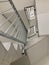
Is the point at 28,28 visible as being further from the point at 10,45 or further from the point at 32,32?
the point at 10,45

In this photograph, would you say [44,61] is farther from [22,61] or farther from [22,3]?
[22,3]

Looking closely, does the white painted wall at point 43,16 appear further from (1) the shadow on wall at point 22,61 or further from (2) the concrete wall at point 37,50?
(1) the shadow on wall at point 22,61

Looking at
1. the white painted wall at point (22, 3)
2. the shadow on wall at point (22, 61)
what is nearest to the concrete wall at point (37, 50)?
the shadow on wall at point (22, 61)

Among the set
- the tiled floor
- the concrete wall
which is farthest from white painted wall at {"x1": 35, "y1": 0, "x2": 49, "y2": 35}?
the tiled floor

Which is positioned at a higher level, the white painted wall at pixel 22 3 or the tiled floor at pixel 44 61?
the white painted wall at pixel 22 3

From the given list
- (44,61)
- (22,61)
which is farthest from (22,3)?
(44,61)

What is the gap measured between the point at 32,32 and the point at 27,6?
438mm

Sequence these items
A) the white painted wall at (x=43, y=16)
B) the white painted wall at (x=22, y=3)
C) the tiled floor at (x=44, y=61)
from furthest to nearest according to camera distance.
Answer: the tiled floor at (x=44, y=61), the white painted wall at (x=22, y=3), the white painted wall at (x=43, y=16)

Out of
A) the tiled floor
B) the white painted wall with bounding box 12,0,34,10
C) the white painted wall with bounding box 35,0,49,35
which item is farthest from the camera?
the tiled floor

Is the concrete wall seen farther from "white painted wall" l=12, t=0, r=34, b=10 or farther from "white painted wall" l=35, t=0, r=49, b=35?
"white painted wall" l=12, t=0, r=34, b=10

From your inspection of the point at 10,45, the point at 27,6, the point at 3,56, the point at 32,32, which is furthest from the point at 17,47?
the point at 27,6

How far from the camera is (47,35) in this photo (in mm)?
2102

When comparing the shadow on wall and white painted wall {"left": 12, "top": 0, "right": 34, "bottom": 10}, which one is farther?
white painted wall {"left": 12, "top": 0, "right": 34, "bottom": 10}

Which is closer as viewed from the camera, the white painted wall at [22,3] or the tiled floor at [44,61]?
the white painted wall at [22,3]
